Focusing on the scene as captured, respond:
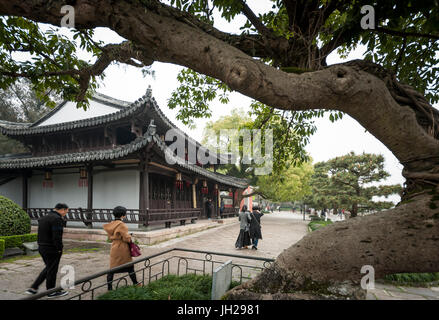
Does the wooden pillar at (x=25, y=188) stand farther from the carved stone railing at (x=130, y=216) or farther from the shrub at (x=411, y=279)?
the shrub at (x=411, y=279)

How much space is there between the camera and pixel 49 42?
429 cm

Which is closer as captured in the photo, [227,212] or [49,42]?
[49,42]

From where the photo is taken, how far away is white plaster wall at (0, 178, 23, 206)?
13.4 meters

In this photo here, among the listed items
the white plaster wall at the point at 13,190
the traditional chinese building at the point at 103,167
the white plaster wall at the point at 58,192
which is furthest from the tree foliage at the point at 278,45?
the white plaster wall at the point at 13,190

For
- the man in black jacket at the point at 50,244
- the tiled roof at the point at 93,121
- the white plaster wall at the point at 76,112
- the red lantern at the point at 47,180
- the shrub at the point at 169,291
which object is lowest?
the shrub at the point at 169,291

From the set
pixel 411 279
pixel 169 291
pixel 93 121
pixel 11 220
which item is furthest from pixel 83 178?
pixel 411 279

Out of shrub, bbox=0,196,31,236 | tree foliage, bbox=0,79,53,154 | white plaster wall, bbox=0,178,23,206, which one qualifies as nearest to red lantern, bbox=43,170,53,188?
white plaster wall, bbox=0,178,23,206

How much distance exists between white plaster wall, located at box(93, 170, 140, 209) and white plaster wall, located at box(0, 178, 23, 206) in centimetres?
602

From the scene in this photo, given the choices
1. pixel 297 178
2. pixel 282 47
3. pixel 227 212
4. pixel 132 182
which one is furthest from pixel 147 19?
pixel 297 178

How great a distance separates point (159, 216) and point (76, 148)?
5882 mm

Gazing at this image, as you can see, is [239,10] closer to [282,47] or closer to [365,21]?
[282,47]

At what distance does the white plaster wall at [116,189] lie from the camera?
1055cm

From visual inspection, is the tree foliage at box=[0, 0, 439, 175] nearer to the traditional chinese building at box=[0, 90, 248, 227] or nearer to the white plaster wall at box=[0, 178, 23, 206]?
the traditional chinese building at box=[0, 90, 248, 227]
